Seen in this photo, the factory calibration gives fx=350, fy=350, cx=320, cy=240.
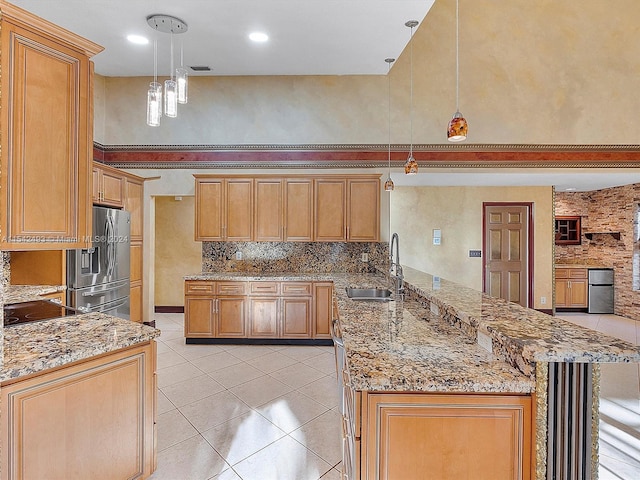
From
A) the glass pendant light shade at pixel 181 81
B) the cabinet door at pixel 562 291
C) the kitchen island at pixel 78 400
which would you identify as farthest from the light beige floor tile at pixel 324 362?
the cabinet door at pixel 562 291

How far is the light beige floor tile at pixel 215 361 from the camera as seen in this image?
12.4 ft

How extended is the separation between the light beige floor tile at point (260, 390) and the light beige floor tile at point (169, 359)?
1.06 metres

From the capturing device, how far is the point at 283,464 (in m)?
2.18

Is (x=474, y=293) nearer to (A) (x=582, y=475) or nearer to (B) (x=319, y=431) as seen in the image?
(A) (x=582, y=475)

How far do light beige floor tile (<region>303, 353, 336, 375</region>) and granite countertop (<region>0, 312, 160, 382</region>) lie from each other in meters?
2.20

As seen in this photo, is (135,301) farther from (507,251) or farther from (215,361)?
(507,251)

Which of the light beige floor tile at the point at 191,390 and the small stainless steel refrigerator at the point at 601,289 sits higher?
the small stainless steel refrigerator at the point at 601,289

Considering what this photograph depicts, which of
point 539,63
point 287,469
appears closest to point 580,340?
point 287,469

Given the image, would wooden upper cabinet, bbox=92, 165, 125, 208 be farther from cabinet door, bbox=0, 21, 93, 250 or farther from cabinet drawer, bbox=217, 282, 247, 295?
cabinet door, bbox=0, 21, 93, 250

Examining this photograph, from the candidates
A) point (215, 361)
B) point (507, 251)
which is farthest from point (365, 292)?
point (507, 251)

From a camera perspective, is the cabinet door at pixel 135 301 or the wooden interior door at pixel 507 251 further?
the wooden interior door at pixel 507 251

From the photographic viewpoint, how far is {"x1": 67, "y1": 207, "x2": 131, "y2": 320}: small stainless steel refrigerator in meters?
3.61

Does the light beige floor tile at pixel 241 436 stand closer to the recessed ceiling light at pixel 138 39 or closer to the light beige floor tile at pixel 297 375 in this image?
the light beige floor tile at pixel 297 375

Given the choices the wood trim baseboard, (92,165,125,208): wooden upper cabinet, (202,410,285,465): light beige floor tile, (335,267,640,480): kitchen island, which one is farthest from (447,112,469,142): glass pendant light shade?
the wood trim baseboard
